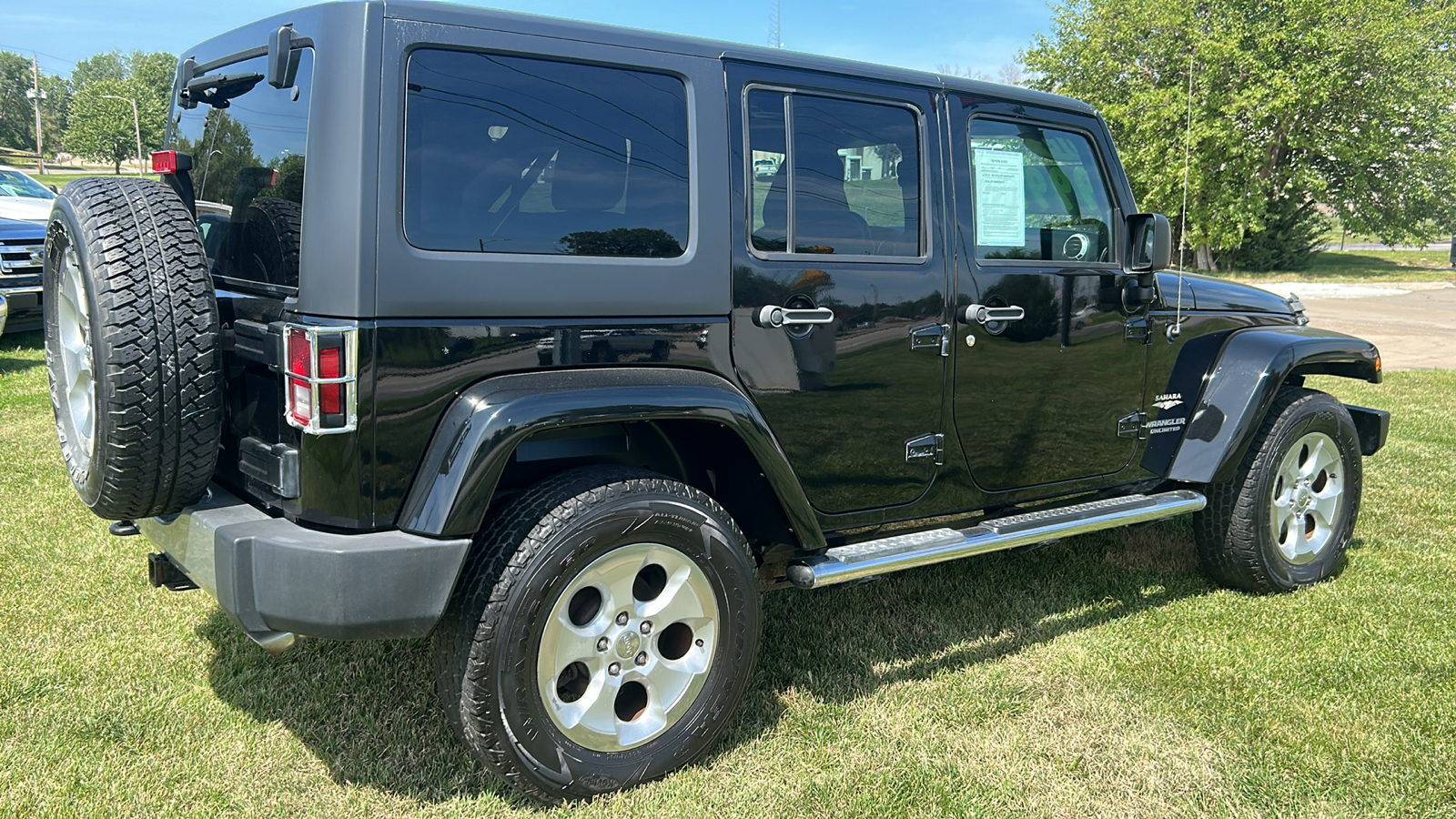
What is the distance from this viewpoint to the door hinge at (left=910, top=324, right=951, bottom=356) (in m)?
3.28

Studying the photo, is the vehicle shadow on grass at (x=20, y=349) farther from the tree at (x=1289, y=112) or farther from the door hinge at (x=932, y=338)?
the tree at (x=1289, y=112)

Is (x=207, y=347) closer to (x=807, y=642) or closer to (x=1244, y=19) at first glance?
(x=807, y=642)

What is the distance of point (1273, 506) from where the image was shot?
14.1ft

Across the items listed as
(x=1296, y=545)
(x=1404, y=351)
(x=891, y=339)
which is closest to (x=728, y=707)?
(x=891, y=339)

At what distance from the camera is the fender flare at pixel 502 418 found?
245cm

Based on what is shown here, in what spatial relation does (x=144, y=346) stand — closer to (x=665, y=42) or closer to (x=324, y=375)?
(x=324, y=375)

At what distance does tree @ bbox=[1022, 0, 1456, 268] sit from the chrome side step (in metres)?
23.7

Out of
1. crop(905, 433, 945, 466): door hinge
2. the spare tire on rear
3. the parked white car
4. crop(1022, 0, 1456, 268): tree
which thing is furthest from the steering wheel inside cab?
crop(1022, 0, 1456, 268): tree

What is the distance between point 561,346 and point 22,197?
39.3ft

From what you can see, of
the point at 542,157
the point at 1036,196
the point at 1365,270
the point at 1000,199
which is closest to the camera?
the point at 542,157

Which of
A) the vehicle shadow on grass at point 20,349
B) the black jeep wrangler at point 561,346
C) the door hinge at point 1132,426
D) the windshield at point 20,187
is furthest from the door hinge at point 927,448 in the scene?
the windshield at point 20,187

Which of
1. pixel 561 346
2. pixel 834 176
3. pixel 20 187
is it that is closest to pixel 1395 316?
pixel 834 176

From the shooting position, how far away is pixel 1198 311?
Result: 4191mm

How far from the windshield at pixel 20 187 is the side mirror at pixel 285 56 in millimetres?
11369
